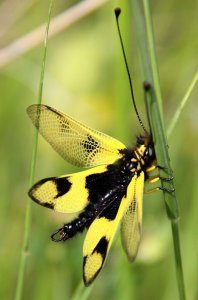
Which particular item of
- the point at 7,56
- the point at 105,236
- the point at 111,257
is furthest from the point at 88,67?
the point at 105,236

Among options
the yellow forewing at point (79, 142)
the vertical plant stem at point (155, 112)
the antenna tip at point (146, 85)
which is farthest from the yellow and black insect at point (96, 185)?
the antenna tip at point (146, 85)

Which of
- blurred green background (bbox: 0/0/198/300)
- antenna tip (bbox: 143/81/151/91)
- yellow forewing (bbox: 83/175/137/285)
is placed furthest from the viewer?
blurred green background (bbox: 0/0/198/300)

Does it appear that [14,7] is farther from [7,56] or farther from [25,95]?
[7,56]

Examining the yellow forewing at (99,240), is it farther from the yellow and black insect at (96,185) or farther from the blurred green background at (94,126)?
the blurred green background at (94,126)

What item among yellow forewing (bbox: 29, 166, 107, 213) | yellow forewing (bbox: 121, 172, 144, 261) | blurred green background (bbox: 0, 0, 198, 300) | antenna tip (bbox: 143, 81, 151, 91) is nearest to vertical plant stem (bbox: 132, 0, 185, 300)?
antenna tip (bbox: 143, 81, 151, 91)

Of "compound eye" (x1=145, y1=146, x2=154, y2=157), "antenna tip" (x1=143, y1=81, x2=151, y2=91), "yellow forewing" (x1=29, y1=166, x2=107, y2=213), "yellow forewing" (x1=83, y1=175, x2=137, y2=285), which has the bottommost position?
"yellow forewing" (x1=83, y1=175, x2=137, y2=285)

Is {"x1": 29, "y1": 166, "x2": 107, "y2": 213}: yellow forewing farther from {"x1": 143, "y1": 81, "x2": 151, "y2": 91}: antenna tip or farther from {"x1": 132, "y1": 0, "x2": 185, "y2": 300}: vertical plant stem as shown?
{"x1": 143, "y1": 81, "x2": 151, "y2": 91}: antenna tip
